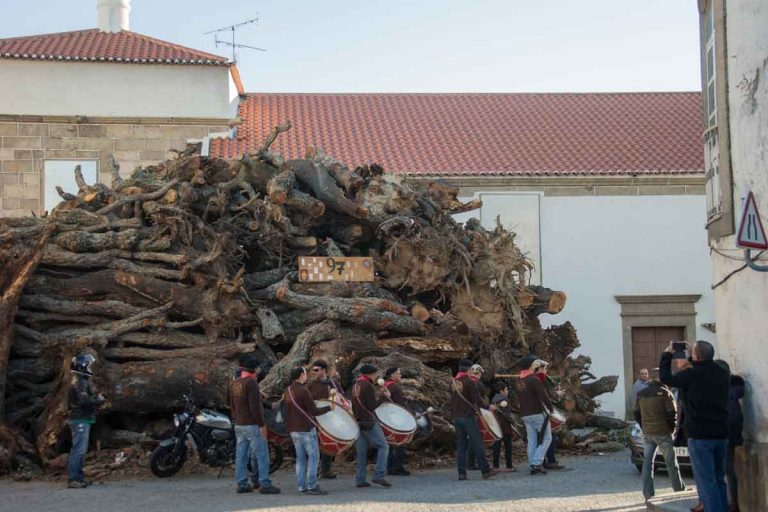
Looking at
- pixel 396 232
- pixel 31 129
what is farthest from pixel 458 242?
pixel 31 129

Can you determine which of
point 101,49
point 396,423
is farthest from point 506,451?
point 101,49

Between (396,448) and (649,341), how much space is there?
1649 centimetres

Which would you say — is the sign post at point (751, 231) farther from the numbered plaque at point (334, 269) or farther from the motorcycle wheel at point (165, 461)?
the numbered plaque at point (334, 269)

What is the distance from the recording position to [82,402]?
522 inches

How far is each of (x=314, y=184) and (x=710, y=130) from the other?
790 centimetres

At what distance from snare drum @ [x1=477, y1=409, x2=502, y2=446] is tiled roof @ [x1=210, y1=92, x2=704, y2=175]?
47.8 feet

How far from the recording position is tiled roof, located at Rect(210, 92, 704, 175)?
30.0 metres

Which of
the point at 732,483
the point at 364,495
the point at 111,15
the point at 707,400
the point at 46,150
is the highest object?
the point at 111,15

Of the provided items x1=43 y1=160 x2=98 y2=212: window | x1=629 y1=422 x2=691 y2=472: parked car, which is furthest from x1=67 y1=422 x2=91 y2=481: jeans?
x1=43 y1=160 x2=98 y2=212: window

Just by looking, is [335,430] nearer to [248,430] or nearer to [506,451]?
[248,430]

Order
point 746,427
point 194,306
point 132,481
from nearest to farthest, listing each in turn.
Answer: point 746,427 < point 132,481 < point 194,306

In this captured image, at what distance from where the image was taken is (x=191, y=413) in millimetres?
14305

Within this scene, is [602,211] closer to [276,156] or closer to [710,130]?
[276,156]

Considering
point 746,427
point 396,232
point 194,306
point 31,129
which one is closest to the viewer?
point 746,427
